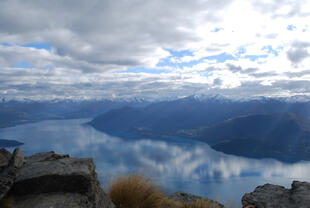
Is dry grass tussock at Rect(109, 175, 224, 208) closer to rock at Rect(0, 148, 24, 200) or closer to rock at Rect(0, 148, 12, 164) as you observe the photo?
rock at Rect(0, 148, 24, 200)

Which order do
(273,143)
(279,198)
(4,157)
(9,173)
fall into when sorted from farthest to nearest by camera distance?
(273,143) < (279,198) < (4,157) < (9,173)

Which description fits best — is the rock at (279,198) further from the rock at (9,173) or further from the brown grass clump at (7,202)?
the rock at (9,173)

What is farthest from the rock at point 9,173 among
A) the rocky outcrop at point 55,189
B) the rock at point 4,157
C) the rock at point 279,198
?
the rock at point 279,198

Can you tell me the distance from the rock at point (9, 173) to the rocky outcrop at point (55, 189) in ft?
0.09

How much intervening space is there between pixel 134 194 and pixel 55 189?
1.99m

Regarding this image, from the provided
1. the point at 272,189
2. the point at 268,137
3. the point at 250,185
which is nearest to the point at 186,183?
the point at 250,185

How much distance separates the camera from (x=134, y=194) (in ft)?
18.1

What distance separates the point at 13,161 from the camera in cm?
461

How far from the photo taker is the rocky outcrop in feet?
12.8

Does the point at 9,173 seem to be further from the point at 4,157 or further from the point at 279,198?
the point at 279,198

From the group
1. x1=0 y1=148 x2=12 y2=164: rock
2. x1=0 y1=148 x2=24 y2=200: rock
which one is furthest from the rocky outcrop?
x1=0 y1=148 x2=12 y2=164: rock

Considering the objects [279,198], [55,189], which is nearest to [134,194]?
[55,189]

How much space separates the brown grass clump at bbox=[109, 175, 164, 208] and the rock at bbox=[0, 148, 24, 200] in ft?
7.58

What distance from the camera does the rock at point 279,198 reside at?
5449mm
